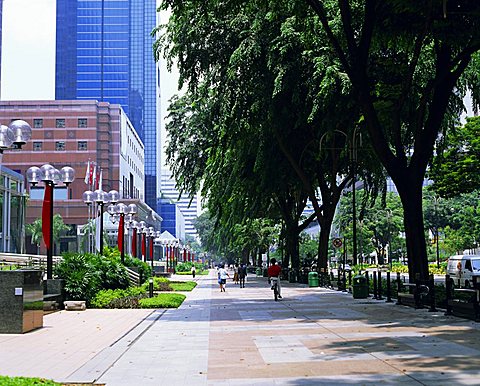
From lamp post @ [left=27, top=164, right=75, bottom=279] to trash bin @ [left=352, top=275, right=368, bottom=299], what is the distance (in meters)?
12.4

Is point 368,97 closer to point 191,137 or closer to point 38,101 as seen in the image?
point 191,137

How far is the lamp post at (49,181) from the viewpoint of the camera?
928 inches

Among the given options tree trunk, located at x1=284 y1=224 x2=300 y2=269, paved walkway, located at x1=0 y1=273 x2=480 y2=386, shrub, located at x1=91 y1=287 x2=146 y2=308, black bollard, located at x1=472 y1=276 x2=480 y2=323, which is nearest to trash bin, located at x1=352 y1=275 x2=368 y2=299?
paved walkway, located at x1=0 y1=273 x2=480 y2=386

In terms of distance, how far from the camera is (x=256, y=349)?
13453mm

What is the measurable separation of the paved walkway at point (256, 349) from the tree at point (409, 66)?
3859mm

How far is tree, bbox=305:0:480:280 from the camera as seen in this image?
20500 millimetres

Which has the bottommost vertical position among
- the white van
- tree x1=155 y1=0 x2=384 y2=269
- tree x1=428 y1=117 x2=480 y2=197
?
the white van

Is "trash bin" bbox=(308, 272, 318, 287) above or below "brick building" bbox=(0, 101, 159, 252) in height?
below

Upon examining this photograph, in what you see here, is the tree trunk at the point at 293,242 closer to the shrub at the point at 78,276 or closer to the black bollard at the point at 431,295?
the shrub at the point at 78,276

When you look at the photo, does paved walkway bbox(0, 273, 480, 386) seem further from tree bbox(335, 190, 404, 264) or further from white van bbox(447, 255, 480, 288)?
tree bbox(335, 190, 404, 264)

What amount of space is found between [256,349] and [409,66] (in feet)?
45.3

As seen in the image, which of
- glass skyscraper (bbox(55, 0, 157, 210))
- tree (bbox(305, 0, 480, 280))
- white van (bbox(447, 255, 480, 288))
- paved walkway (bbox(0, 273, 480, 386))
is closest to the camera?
paved walkway (bbox(0, 273, 480, 386))

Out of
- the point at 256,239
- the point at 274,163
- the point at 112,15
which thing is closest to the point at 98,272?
the point at 274,163

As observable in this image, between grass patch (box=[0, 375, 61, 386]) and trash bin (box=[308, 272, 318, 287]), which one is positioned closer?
grass patch (box=[0, 375, 61, 386])
